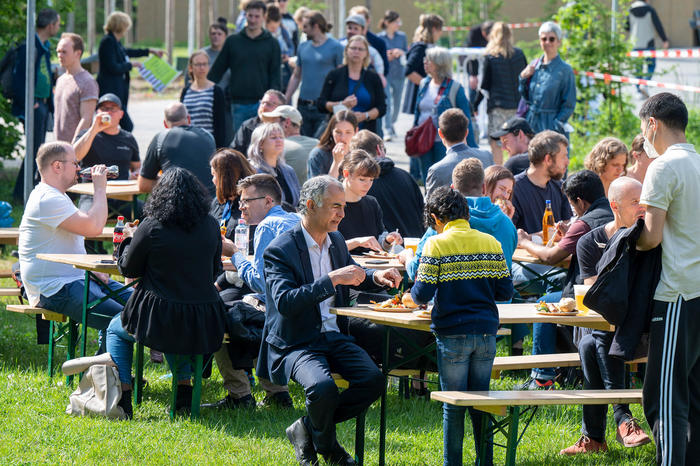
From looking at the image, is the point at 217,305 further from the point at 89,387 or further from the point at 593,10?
the point at 593,10

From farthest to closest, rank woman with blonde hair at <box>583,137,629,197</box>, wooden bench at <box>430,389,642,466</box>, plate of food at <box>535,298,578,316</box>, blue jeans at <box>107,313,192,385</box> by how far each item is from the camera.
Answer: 1. woman with blonde hair at <box>583,137,629,197</box>
2. blue jeans at <box>107,313,192,385</box>
3. plate of food at <box>535,298,578,316</box>
4. wooden bench at <box>430,389,642,466</box>

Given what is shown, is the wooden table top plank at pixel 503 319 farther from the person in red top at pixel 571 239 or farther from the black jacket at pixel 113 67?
the black jacket at pixel 113 67

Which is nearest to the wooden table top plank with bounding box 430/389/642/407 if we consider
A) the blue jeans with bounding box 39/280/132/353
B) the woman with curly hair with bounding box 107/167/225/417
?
the woman with curly hair with bounding box 107/167/225/417

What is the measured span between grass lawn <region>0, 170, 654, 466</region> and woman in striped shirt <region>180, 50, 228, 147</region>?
4.88 meters

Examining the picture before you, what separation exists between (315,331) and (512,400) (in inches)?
43.1

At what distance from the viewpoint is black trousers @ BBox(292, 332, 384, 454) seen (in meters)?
5.08

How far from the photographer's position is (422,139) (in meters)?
10.3

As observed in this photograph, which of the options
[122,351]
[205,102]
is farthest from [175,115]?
[122,351]

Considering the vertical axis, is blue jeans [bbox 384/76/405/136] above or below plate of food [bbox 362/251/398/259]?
above

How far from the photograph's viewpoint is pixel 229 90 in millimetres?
12320

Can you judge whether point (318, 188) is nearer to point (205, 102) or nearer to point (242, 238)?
point (242, 238)

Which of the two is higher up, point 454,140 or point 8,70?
point 8,70

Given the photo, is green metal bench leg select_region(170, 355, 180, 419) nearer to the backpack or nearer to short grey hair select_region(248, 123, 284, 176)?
short grey hair select_region(248, 123, 284, 176)

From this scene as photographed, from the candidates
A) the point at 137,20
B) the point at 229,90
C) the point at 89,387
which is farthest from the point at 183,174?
the point at 137,20
